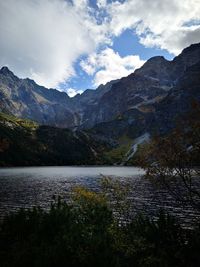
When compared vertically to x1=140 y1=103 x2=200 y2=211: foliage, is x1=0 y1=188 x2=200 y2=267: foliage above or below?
below

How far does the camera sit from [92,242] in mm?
27125

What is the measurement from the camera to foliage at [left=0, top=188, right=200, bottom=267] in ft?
85.8

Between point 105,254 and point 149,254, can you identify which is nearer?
point 105,254

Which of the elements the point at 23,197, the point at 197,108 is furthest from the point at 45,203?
the point at 197,108

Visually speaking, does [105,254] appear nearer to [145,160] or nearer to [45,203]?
[145,160]

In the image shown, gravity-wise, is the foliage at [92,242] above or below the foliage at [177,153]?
below

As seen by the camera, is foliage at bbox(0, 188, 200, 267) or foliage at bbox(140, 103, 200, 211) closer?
foliage at bbox(0, 188, 200, 267)

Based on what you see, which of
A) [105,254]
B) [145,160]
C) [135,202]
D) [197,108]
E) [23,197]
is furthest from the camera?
[23,197]

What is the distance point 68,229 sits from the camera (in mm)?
31234

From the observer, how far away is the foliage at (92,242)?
26.2 m

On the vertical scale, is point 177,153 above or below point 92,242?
above

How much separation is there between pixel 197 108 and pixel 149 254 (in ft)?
47.0

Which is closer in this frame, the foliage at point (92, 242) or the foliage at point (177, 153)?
the foliage at point (92, 242)

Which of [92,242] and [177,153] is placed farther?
[177,153]
